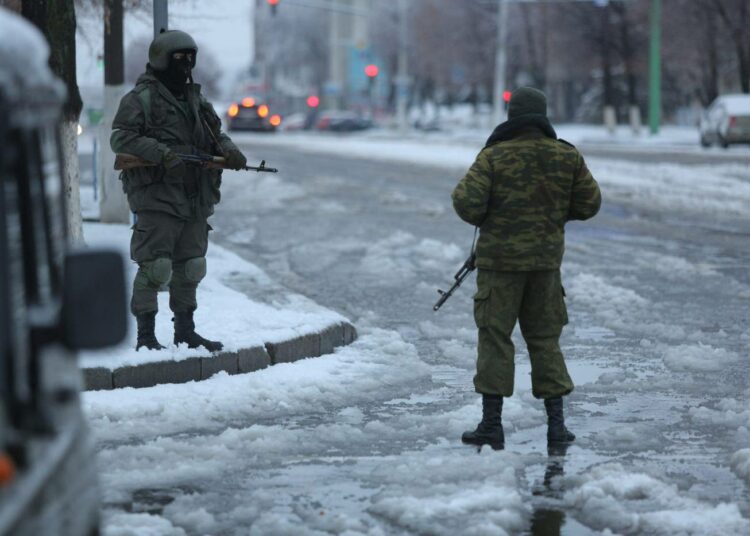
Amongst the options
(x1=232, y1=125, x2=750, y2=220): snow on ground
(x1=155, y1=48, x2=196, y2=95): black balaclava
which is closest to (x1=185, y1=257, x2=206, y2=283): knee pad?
(x1=155, y1=48, x2=196, y2=95): black balaclava

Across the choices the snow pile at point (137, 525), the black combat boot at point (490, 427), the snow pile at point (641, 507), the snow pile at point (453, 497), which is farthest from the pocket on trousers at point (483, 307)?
the snow pile at point (137, 525)

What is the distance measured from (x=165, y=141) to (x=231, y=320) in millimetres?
1947

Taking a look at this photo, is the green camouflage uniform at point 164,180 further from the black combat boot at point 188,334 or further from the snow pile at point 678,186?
the snow pile at point 678,186

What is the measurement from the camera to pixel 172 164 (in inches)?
317

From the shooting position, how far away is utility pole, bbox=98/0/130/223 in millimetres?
16641

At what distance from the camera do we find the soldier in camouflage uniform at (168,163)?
8.12m

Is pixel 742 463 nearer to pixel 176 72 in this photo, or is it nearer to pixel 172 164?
pixel 172 164

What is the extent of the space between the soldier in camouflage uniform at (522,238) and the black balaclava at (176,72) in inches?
79.2

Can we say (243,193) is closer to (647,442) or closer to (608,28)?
(647,442)

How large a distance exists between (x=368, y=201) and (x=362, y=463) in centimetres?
1727

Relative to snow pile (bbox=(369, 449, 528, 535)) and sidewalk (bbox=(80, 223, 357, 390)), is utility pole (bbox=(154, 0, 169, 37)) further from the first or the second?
snow pile (bbox=(369, 449, 528, 535))

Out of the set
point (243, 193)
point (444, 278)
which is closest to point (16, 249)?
point (444, 278)

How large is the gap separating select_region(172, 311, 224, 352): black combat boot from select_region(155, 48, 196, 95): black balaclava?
4.28ft

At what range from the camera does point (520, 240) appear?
6.78 meters
